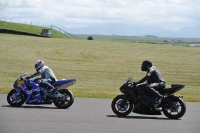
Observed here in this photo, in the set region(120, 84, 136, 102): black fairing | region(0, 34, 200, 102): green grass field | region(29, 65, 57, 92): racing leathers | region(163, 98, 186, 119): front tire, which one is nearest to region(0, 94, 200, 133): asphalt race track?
region(163, 98, 186, 119): front tire

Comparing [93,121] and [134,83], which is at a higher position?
[134,83]

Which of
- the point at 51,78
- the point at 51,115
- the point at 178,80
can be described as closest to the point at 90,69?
the point at 178,80

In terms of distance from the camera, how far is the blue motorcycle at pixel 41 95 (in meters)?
15.1

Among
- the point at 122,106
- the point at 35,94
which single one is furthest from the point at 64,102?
the point at 122,106

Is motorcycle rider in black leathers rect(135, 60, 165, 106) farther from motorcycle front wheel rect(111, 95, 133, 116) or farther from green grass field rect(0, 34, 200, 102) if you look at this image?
green grass field rect(0, 34, 200, 102)

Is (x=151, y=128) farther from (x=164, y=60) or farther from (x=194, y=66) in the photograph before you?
(x=164, y=60)

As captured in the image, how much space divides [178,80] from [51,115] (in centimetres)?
1989

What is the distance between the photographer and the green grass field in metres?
27.5

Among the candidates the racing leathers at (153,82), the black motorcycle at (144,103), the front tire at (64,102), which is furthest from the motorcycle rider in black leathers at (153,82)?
the front tire at (64,102)

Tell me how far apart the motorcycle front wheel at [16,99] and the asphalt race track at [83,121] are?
0.19 m

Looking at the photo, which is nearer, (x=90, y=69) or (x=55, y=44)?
(x=90, y=69)

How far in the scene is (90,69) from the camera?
3559 centimetres

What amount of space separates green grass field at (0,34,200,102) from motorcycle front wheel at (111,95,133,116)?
25.7ft

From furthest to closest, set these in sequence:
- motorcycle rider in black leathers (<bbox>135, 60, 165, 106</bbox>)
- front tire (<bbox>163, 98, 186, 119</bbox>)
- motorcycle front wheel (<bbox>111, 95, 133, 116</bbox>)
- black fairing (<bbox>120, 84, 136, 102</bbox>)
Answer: motorcycle front wheel (<bbox>111, 95, 133, 116</bbox>)
black fairing (<bbox>120, 84, 136, 102</bbox>)
motorcycle rider in black leathers (<bbox>135, 60, 165, 106</bbox>)
front tire (<bbox>163, 98, 186, 119</bbox>)
